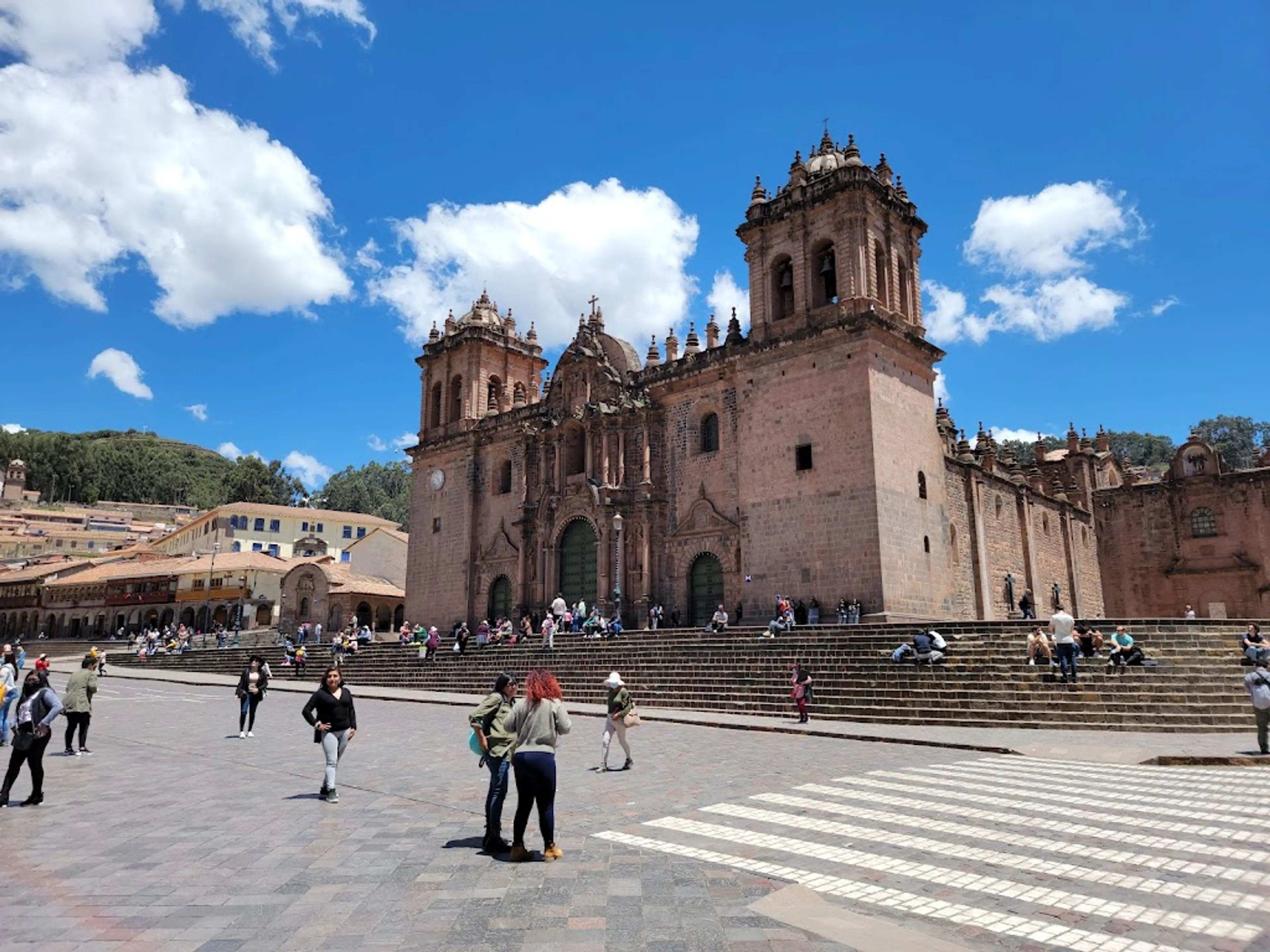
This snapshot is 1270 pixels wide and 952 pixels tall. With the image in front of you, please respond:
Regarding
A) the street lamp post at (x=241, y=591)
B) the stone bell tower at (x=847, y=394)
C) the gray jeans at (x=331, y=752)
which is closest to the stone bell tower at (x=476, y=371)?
the stone bell tower at (x=847, y=394)

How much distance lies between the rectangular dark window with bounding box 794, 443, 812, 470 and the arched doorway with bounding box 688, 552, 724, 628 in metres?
4.39

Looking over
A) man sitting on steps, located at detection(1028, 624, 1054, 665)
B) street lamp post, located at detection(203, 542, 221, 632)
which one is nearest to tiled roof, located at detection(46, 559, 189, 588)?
street lamp post, located at detection(203, 542, 221, 632)

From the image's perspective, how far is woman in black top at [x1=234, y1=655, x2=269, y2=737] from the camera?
14.3 meters

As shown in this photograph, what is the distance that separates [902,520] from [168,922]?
2312 cm

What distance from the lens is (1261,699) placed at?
11578mm

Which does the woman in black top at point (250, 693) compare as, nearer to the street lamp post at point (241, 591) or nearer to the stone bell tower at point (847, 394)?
the stone bell tower at point (847, 394)

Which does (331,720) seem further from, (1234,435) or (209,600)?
(1234,435)

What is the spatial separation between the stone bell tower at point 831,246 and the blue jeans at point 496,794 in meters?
22.3

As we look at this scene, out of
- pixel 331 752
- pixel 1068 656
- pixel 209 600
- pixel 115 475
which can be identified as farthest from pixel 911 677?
pixel 115 475

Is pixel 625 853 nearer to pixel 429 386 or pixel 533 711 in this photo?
pixel 533 711

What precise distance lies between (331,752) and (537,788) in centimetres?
348

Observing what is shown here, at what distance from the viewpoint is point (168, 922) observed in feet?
15.9

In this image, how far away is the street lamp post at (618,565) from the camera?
99.4 feet

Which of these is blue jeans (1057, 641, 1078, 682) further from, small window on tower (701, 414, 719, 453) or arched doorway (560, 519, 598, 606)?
arched doorway (560, 519, 598, 606)
